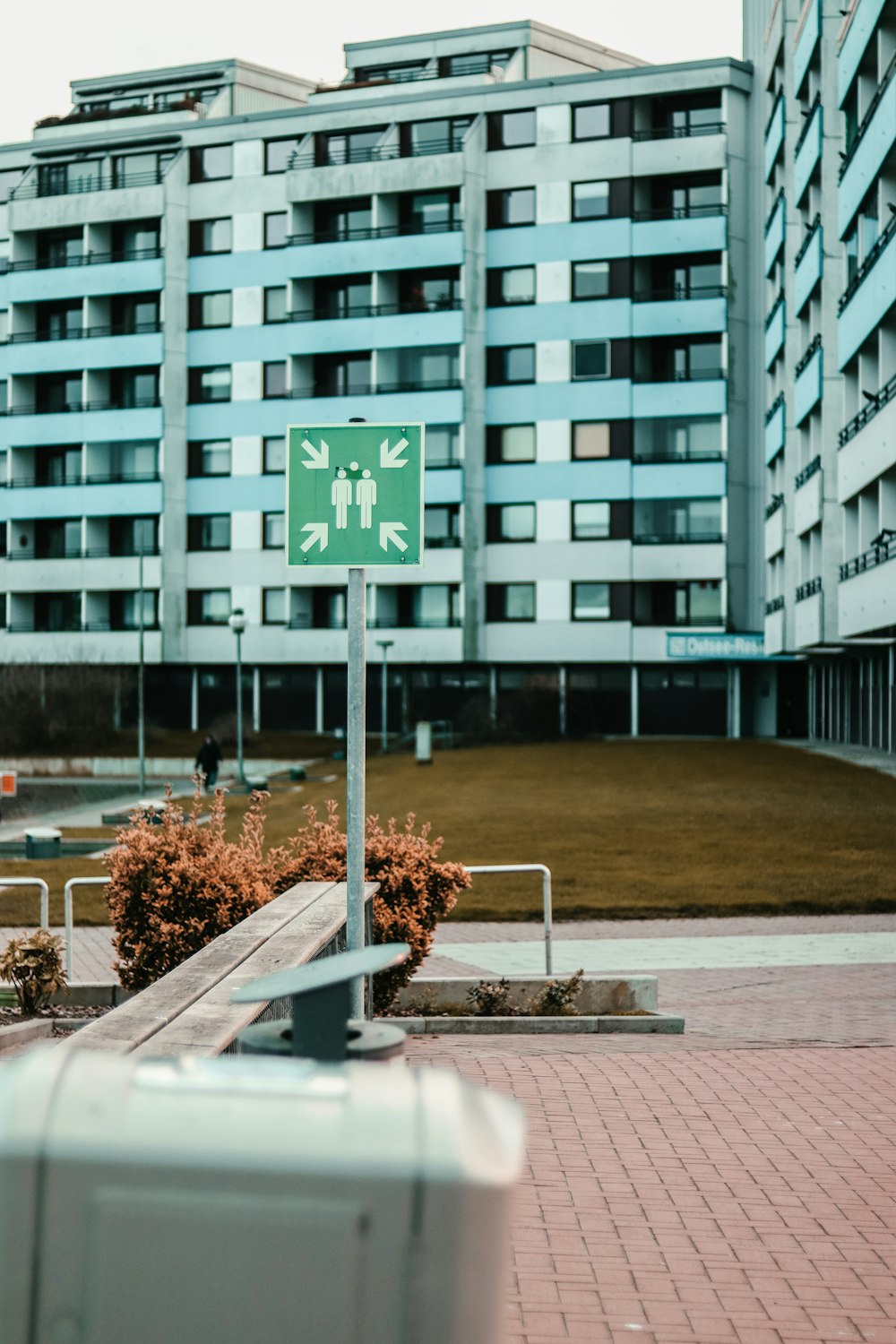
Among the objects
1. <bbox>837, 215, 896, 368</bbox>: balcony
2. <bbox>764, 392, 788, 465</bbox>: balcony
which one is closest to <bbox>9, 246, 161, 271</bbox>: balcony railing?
<bbox>764, 392, 788, 465</bbox>: balcony

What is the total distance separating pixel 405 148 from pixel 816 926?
5175 centimetres

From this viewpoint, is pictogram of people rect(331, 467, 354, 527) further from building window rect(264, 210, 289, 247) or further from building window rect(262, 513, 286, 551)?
building window rect(264, 210, 289, 247)

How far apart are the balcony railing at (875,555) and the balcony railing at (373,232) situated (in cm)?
2684

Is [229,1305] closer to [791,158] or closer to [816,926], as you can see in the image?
[816,926]

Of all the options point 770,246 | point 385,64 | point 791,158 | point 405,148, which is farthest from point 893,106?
point 385,64

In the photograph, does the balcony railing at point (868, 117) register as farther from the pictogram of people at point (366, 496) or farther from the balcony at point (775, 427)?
the pictogram of people at point (366, 496)

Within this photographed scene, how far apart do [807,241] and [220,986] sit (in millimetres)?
45028

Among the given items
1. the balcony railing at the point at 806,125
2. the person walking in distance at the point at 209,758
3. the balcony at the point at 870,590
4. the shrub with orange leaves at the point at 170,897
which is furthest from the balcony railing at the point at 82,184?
the shrub with orange leaves at the point at 170,897

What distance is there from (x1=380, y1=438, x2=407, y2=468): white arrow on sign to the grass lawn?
11.2 meters

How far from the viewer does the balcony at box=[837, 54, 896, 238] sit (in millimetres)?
32344

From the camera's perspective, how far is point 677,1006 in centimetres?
1165

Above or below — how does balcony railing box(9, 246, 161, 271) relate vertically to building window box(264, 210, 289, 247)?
below

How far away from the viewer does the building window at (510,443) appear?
60875mm

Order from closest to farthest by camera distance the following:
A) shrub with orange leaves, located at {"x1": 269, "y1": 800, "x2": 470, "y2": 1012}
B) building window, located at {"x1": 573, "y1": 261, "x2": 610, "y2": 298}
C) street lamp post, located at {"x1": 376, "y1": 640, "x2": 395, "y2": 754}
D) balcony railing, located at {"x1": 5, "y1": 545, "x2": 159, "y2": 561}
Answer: shrub with orange leaves, located at {"x1": 269, "y1": 800, "x2": 470, "y2": 1012}
street lamp post, located at {"x1": 376, "y1": 640, "x2": 395, "y2": 754}
building window, located at {"x1": 573, "y1": 261, "x2": 610, "y2": 298}
balcony railing, located at {"x1": 5, "y1": 545, "x2": 159, "y2": 561}
